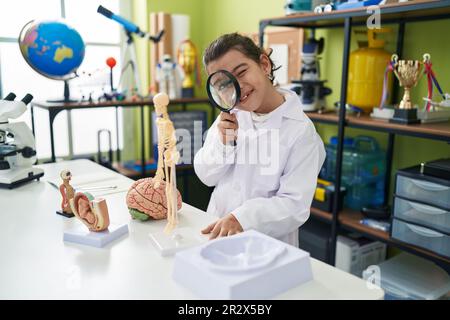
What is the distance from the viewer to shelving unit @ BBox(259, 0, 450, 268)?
1659 mm

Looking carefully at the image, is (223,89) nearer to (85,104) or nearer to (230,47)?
(230,47)

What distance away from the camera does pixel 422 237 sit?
1733 millimetres

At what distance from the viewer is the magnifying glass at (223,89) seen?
3.27 feet

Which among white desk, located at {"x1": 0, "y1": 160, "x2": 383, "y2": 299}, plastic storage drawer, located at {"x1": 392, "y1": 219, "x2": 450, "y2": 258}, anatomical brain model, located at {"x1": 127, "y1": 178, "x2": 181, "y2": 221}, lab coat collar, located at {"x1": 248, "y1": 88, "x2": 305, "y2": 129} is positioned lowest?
plastic storage drawer, located at {"x1": 392, "y1": 219, "x2": 450, "y2": 258}

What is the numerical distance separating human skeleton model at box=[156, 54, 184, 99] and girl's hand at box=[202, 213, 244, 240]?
6.33 feet

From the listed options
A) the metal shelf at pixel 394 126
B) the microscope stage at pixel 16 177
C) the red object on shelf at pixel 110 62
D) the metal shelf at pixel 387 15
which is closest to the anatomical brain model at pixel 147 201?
the microscope stage at pixel 16 177

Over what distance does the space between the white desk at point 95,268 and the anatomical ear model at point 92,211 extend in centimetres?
6

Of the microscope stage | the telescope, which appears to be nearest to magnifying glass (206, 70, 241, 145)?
the microscope stage

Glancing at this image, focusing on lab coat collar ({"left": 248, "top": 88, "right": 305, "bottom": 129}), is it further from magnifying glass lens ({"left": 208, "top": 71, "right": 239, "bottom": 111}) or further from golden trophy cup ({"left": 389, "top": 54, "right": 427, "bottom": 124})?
golden trophy cup ({"left": 389, "top": 54, "right": 427, "bottom": 124})

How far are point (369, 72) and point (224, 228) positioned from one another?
1408mm

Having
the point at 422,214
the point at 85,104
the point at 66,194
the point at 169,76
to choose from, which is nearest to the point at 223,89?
the point at 66,194

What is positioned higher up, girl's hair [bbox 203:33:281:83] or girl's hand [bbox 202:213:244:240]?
girl's hair [bbox 203:33:281:83]
